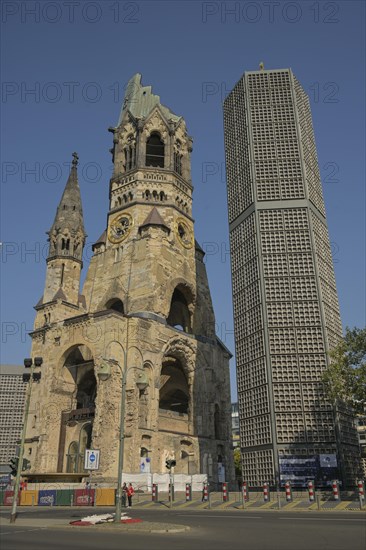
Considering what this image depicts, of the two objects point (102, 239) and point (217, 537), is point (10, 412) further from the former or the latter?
point (217, 537)

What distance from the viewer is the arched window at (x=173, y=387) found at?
5091cm

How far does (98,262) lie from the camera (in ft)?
174

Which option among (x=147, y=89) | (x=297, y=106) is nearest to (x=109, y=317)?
(x=297, y=106)

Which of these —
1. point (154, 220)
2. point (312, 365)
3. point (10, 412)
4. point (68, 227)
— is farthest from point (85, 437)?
point (10, 412)

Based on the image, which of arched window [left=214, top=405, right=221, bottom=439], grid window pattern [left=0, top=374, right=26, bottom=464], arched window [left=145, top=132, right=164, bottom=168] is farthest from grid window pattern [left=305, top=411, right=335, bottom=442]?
grid window pattern [left=0, top=374, right=26, bottom=464]

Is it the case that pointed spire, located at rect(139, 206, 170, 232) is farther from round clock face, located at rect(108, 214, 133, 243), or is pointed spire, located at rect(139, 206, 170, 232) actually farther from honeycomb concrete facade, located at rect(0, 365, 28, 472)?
honeycomb concrete facade, located at rect(0, 365, 28, 472)

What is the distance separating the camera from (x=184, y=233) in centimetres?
5497

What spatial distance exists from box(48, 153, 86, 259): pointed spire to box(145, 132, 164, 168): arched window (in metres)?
10.3

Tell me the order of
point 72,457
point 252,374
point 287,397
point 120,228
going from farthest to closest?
point 120,228
point 72,457
point 252,374
point 287,397

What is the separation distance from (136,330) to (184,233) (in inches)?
662

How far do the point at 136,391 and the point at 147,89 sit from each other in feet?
136

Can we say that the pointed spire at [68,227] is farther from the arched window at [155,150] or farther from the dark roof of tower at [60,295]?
the arched window at [155,150]

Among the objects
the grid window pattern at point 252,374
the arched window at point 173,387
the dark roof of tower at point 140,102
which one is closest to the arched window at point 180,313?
the arched window at point 173,387

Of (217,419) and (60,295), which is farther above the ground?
(60,295)
